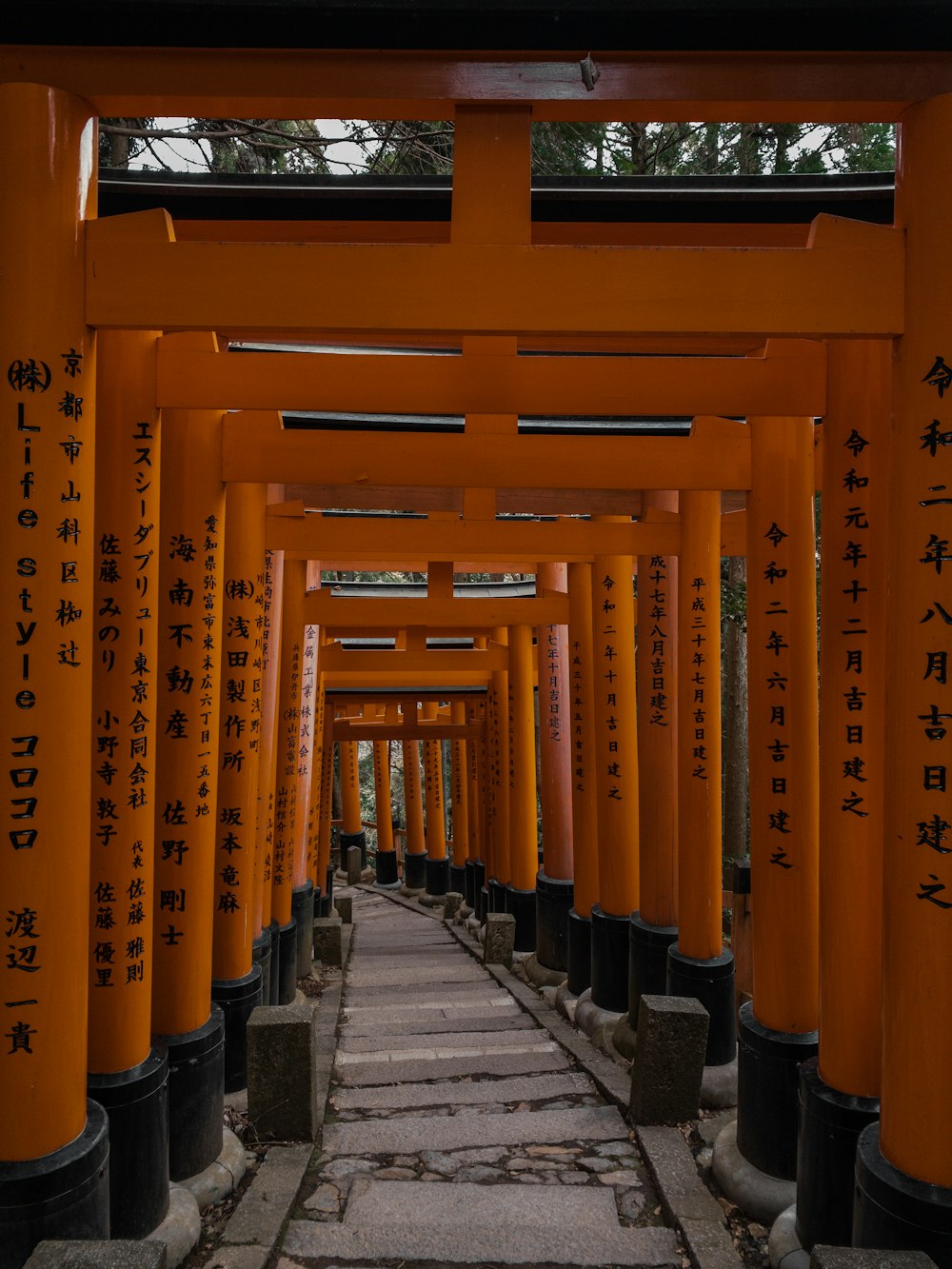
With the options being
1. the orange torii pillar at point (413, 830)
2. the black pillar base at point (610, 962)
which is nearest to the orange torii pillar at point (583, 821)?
the black pillar base at point (610, 962)

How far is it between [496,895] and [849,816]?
1082 centimetres

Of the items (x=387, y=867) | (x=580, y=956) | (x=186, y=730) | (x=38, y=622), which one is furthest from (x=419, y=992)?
(x=387, y=867)

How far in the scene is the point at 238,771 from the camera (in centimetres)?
586

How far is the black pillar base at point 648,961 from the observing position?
267 inches

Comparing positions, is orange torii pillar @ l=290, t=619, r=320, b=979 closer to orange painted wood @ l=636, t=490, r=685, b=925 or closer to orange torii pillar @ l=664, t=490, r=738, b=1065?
orange painted wood @ l=636, t=490, r=685, b=925

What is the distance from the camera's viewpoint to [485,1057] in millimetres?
6605

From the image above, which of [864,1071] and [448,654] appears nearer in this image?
[864,1071]

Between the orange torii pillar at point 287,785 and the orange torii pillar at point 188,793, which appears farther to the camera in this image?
the orange torii pillar at point 287,785

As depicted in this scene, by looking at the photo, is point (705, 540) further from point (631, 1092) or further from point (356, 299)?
point (356, 299)

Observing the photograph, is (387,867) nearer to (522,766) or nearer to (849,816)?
(522,766)

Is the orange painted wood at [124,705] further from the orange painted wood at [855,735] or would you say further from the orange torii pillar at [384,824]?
the orange torii pillar at [384,824]

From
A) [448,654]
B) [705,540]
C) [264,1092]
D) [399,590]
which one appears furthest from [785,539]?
[399,590]

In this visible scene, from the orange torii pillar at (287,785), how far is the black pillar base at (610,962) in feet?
8.46

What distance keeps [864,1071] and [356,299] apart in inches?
129
